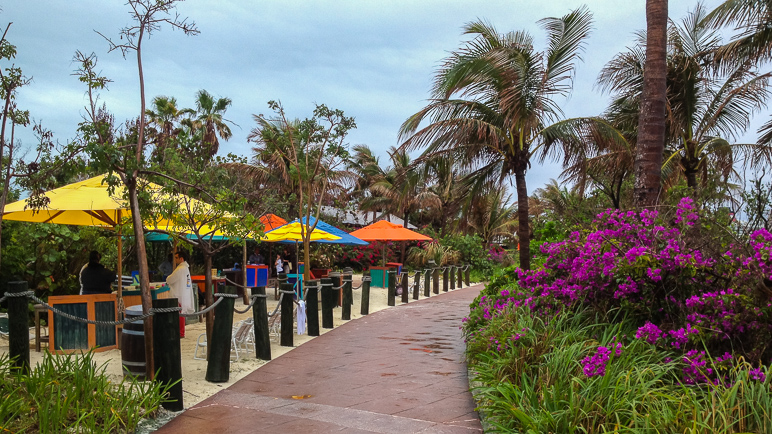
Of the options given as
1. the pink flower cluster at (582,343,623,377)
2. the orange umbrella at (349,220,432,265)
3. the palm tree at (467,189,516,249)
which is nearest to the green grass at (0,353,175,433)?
the pink flower cluster at (582,343,623,377)

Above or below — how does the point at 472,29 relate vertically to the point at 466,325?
above

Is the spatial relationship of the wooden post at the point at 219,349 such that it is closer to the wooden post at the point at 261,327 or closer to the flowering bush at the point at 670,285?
the wooden post at the point at 261,327

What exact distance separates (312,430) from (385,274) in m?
14.9

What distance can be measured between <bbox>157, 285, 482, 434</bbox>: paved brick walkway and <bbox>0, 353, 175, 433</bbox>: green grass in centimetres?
33

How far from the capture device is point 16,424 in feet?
14.5

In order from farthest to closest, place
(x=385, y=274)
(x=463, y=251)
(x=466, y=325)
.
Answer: (x=463, y=251) < (x=385, y=274) < (x=466, y=325)

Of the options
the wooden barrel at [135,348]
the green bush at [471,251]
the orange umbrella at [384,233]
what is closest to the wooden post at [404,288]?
the orange umbrella at [384,233]

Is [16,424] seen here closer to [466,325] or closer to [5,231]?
[466,325]

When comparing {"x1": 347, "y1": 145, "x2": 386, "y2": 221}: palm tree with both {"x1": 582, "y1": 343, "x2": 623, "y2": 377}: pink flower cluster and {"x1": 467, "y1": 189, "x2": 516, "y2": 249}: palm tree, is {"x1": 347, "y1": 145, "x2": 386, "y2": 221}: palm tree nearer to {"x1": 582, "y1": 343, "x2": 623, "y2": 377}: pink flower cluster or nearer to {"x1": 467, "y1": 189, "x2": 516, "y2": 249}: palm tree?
{"x1": 467, "y1": 189, "x2": 516, "y2": 249}: palm tree

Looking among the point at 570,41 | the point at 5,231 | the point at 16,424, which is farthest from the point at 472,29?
the point at 16,424

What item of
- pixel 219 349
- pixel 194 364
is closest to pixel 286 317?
pixel 194 364

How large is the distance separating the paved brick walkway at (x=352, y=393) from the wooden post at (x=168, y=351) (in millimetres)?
209

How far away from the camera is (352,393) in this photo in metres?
6.21

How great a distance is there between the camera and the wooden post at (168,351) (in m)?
5.55
